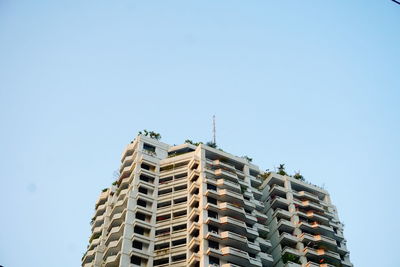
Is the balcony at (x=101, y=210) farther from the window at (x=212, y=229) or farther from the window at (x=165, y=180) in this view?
the window at (x=212, y=229)

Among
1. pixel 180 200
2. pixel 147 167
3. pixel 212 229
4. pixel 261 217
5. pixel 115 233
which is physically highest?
pixel 147 167

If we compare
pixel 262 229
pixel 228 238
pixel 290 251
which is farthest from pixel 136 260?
pixel 290 251

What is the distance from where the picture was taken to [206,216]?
6681cm

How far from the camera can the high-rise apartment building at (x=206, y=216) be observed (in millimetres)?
64438

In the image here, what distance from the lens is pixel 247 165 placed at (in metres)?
82.9

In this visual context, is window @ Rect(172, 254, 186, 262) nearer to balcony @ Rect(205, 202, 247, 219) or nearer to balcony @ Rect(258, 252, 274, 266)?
balcony @ Rect(205, 202, 247, 219)

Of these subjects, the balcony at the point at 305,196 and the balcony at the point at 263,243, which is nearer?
the balcony at the point at 263,243

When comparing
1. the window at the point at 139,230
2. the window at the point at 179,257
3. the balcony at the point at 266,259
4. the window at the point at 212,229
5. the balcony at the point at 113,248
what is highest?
the window at the point at 139,230

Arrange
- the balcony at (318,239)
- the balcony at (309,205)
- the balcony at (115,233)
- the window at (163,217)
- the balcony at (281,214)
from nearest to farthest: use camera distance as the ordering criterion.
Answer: the balcony at (115,233)
the window at (163,217)
the balcony at (318,239)
the balcony at (281,214)
the balcony at (309,205)

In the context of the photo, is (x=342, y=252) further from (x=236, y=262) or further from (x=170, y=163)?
(x=170, y=163)

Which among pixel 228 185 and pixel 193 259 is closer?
pixel 193 259

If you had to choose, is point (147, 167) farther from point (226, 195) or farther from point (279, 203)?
point (279, 203)

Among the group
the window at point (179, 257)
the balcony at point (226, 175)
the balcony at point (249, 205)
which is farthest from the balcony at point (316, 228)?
the window at point (179, 257)

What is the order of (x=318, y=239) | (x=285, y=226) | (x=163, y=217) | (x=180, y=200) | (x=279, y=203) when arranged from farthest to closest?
(x=279, y=203) → (x=285, y=226) → (x=318, y=239) → (x=180, y=200) → (x=163, y=217)
